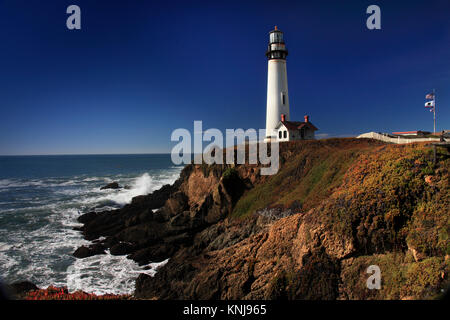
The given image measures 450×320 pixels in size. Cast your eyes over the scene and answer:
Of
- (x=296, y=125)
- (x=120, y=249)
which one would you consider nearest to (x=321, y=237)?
(x=120, y=249)

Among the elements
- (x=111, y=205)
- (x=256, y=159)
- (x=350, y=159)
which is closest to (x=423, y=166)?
(x=350, y=159)

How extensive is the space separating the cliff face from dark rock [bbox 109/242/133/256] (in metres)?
0.10

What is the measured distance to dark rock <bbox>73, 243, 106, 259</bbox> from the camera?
66.2 feet

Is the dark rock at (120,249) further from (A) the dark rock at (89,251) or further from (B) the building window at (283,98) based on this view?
(B) the building window at (283,98)

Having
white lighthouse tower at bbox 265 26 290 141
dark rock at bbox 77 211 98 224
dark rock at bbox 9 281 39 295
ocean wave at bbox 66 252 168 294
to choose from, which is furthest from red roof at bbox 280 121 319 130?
dark rock at bbox 9 281 39 295

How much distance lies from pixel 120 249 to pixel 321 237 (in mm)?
17049

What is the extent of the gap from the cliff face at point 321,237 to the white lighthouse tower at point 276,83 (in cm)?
877

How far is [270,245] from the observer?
1491cm

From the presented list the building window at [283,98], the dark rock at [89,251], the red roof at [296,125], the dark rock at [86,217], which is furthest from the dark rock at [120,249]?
the building window at [283,98]

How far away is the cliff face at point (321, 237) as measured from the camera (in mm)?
10477

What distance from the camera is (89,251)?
20609 mm

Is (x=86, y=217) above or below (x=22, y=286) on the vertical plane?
above

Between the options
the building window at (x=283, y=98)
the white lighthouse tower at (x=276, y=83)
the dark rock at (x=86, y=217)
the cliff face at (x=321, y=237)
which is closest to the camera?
the cliff face at (x=321, y=237)

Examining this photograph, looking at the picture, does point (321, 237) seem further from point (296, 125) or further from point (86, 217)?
point (86, 217)
